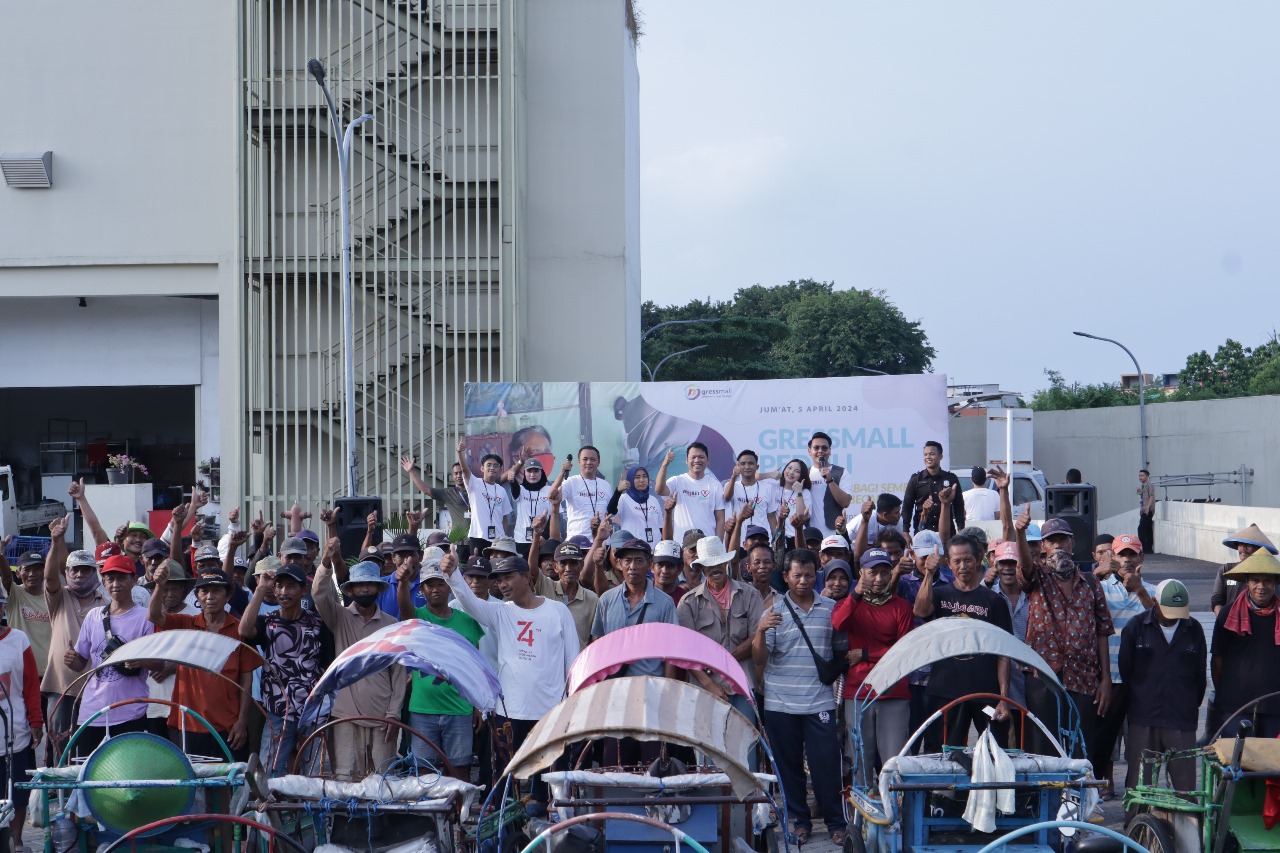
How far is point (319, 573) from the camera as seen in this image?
340 inches

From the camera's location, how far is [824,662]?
29.1 ft

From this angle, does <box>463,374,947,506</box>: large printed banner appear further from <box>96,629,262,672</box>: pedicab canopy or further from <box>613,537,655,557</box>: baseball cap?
<box>96,629,262,672</box>: pedicab canopy

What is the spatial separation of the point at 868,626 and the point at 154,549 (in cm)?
598

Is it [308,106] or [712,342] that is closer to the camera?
[308,106]

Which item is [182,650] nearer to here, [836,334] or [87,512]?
[87,512]

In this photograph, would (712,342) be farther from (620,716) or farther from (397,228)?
(620,716)

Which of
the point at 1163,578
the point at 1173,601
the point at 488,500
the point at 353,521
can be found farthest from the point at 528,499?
the point at 1163,578

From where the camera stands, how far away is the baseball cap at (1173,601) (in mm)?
8609

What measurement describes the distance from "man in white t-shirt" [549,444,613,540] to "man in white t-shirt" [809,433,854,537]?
2195 millimetres

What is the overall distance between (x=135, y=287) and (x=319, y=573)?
65.8ft

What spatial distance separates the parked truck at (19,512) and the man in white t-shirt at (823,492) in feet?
64.1

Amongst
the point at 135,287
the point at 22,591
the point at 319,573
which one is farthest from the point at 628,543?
the point at 135,287

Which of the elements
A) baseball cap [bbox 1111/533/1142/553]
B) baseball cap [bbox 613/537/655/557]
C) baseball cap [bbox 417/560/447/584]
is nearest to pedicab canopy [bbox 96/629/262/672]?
baseball cap [bbox 417/560/447/584]

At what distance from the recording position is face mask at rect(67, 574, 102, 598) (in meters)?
9.35
